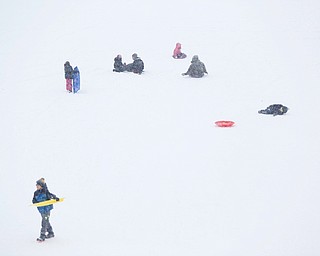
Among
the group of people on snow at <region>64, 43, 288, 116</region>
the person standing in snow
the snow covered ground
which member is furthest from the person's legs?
the person standing in snow

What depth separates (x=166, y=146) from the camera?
1403 cm

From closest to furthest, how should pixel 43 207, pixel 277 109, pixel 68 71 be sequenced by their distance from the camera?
pixel 43 207 → pixel 277 109 → pixel 68 71

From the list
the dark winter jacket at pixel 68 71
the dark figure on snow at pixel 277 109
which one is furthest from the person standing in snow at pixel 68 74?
the dark figure on snow at pixel 277 109

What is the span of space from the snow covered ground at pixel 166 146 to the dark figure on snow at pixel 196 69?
0.38 m

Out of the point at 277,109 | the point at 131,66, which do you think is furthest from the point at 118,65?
the point at 277,109

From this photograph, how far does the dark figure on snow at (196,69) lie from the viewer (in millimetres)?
20344

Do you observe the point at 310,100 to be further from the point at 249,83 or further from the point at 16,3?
the point at 16,3

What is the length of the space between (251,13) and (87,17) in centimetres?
1056

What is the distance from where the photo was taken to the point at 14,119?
16562 millimetres

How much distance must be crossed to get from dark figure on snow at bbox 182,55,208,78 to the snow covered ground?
1.24 ft

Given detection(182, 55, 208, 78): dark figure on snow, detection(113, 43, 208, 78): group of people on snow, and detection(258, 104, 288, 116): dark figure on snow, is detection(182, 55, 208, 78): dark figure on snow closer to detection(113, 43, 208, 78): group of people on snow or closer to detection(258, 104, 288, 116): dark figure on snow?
detection(113, 43, 208, 78): group of people on snow

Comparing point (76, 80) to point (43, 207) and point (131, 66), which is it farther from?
point (43, 207)

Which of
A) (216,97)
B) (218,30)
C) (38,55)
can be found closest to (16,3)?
(38,55)

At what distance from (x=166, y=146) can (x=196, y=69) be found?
22.9 ft
